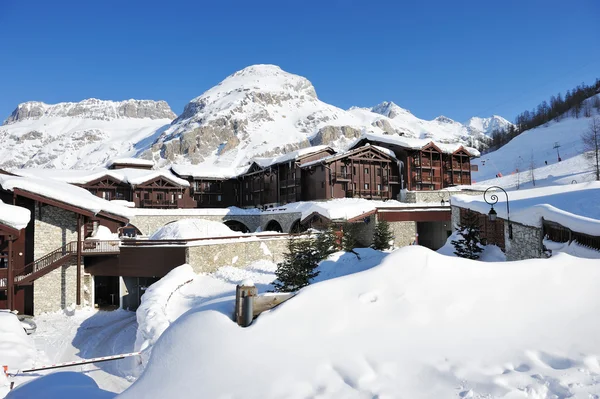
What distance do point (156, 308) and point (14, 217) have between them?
991cm

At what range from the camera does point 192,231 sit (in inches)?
982

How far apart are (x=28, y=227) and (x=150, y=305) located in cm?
1093

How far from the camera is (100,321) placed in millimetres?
19469

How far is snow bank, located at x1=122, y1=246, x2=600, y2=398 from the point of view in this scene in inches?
170

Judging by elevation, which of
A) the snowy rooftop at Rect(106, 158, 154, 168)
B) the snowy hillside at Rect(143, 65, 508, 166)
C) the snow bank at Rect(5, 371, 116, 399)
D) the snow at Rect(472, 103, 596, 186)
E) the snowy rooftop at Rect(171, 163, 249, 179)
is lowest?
the snow bank at Rect(5, 371, 116, 399)

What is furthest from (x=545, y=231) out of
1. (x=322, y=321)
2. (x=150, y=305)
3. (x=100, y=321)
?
(x=100, y=321)

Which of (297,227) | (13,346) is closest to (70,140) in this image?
(297,227)

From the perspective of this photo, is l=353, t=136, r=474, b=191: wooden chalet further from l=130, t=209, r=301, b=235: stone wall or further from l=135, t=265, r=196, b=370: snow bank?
l=135, t=265, r=196, b=370: snow bank

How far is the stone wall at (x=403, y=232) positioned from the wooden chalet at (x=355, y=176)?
7.70 m

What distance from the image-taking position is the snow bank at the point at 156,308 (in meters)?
12.4

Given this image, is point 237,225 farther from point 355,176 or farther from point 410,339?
point 410,339

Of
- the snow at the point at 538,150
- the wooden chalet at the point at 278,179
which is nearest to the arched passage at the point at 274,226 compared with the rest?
the wooden chalet at the point at 278,179

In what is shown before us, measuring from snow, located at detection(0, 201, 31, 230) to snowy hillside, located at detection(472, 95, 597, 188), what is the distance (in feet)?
162

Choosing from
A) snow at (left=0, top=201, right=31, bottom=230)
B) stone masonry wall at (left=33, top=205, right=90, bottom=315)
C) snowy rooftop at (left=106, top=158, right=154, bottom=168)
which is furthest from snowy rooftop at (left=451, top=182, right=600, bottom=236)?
snowy rooftop at (left=106, top=158, right=154, bottom=168)
